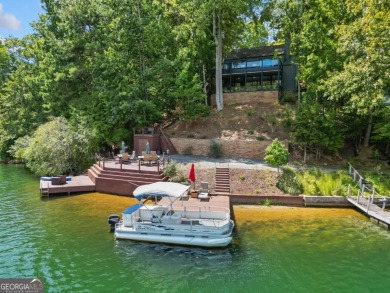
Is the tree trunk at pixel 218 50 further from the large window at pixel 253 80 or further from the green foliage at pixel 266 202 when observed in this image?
the green foliage at pixel 266 202

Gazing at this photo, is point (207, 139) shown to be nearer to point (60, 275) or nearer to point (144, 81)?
point (144, 81)

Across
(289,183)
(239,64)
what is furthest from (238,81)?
(289,183)

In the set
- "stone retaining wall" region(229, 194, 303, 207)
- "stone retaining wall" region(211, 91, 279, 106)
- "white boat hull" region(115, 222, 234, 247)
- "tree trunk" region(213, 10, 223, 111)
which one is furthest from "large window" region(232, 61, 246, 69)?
"white boat hull" region(115, 222, 234, 247)

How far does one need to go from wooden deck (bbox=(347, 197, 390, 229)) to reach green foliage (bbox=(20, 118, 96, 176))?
2243 cm

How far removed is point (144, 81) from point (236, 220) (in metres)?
20.3

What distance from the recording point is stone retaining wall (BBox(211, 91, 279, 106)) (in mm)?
37938

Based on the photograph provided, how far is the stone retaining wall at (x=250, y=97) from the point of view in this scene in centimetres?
3794

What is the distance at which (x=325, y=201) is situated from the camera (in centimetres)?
2053

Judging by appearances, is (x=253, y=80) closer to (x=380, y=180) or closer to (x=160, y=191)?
(x=380, y=180)

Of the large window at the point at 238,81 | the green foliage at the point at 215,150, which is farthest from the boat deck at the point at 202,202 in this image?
the large window at the point at 238,81

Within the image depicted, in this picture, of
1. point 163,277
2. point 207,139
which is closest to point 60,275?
point 163,277

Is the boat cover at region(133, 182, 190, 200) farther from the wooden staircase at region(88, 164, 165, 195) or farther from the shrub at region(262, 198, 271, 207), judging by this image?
the shrub at region(262, 198, 271, 207)

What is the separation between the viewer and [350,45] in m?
22.0

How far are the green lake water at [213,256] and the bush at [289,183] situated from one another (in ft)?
7.91
